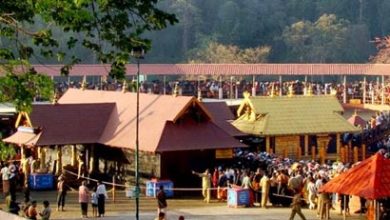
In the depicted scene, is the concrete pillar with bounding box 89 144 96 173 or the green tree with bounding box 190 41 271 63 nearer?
the concrete pillar with bounding box 89 144 96 173

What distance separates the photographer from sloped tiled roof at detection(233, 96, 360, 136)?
36.1 meters

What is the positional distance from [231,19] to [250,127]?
156 ft

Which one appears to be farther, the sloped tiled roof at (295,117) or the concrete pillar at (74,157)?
the sloped tiled roof at (295,117)

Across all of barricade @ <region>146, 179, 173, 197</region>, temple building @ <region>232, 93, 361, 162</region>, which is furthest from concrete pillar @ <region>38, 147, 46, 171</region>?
temple building @ <region>232, 93, 361, 162</region>

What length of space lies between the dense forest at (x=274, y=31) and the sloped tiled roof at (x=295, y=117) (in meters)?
33.6

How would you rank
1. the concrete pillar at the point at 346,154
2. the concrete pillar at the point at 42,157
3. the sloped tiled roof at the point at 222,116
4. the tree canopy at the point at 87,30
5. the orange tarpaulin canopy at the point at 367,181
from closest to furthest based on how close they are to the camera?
the tree canopy at the point at 87,30 < the orange tarpaulin canopy at the point at 367,181 < the concrete pillar at the point at 42,157 < the sloped tiled roof at the point at 222,116 < the concrete pillar at the point at 346,154

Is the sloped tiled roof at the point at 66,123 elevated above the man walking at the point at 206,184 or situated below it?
above

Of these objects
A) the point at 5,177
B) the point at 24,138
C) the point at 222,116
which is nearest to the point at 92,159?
the point at 24,138

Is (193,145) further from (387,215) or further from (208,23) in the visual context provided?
(208,23)

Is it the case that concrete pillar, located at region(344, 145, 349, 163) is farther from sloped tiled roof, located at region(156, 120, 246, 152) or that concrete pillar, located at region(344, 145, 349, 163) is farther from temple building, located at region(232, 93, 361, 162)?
sloped tiled roof, located at region(156, 120, 246, 152)

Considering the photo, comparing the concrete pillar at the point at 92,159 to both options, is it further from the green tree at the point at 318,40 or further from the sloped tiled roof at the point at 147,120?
the green tree at the point at 318,40

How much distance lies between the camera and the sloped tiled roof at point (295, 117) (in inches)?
1422

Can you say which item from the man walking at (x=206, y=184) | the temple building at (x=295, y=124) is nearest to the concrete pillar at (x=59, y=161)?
A: the man walking at (x=206, y=184)

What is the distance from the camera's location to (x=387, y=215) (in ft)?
71.9
